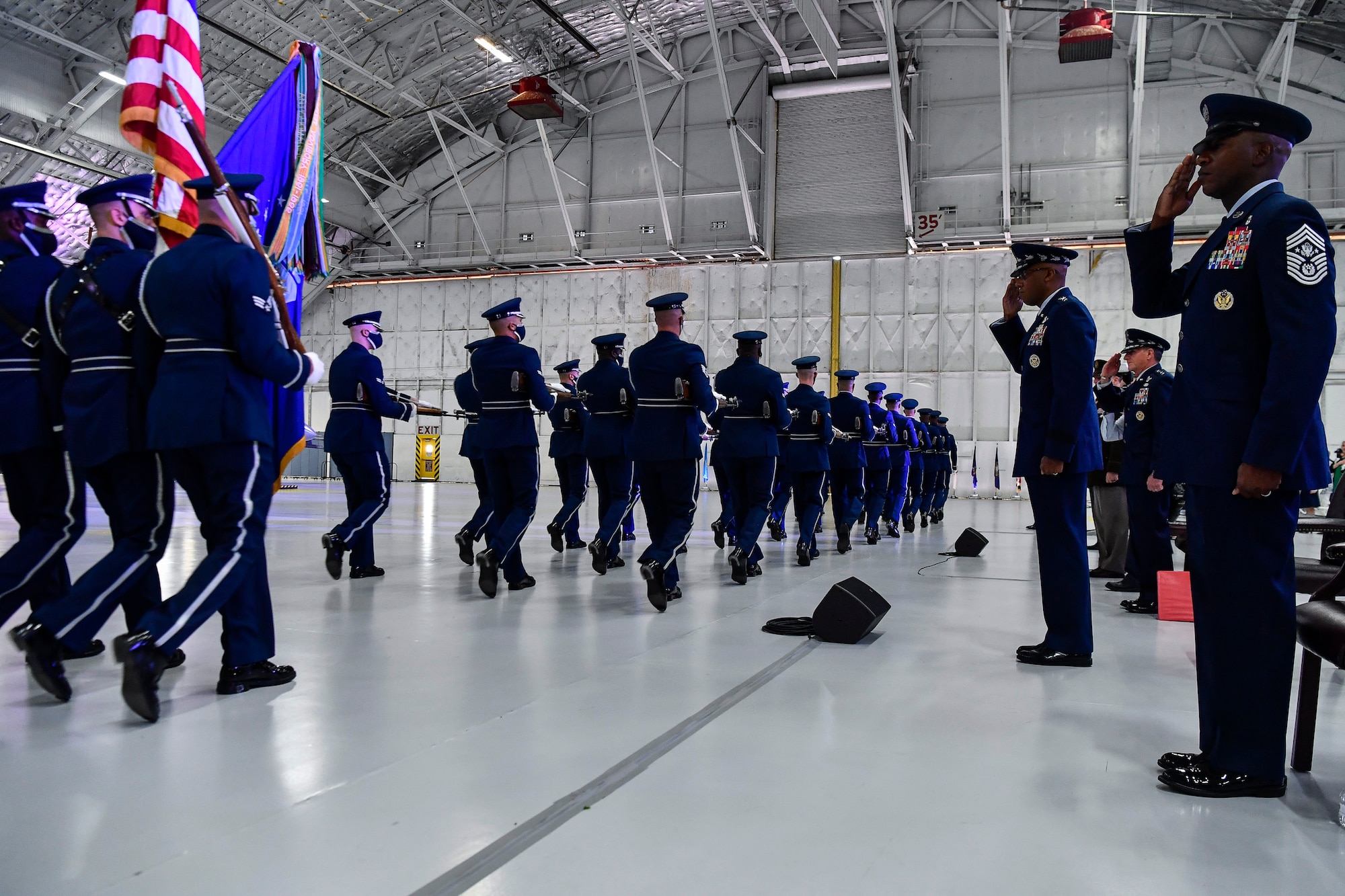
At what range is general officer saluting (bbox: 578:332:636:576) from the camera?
6.65 meters

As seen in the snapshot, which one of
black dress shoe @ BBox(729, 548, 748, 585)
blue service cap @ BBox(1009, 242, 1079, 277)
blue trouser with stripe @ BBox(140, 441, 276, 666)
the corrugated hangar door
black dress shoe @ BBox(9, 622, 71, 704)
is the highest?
the corrugated hangar door

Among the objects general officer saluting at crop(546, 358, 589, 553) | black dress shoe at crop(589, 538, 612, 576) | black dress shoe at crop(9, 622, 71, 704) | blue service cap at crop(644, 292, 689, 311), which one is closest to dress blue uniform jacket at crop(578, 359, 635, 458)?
general officer saluting at crop(546, 358, 589, 553)

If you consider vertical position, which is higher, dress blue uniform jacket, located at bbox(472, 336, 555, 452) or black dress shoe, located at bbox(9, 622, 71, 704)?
dress blue uniform jacket, located at bbox(472, 336, 555, 452)

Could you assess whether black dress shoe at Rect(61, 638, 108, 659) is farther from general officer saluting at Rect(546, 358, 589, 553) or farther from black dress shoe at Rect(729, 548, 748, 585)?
general officer saluting at Rect(546, 358, 589, 553)

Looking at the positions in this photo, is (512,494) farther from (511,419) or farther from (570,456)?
(570,456)

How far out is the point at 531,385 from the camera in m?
5.35

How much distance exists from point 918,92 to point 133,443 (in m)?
21.2

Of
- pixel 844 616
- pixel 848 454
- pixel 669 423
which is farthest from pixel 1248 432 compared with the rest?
pixel 848 454

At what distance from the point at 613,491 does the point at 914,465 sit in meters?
6.43

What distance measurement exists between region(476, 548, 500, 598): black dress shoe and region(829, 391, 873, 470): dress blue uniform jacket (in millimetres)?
4510

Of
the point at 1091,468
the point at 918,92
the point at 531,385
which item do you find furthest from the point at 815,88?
the point at 1091,468

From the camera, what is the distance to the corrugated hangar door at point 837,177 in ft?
69.3

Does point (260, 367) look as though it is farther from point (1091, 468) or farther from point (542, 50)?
point (542, 50)

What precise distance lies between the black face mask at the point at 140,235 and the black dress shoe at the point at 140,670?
4.95 feet
